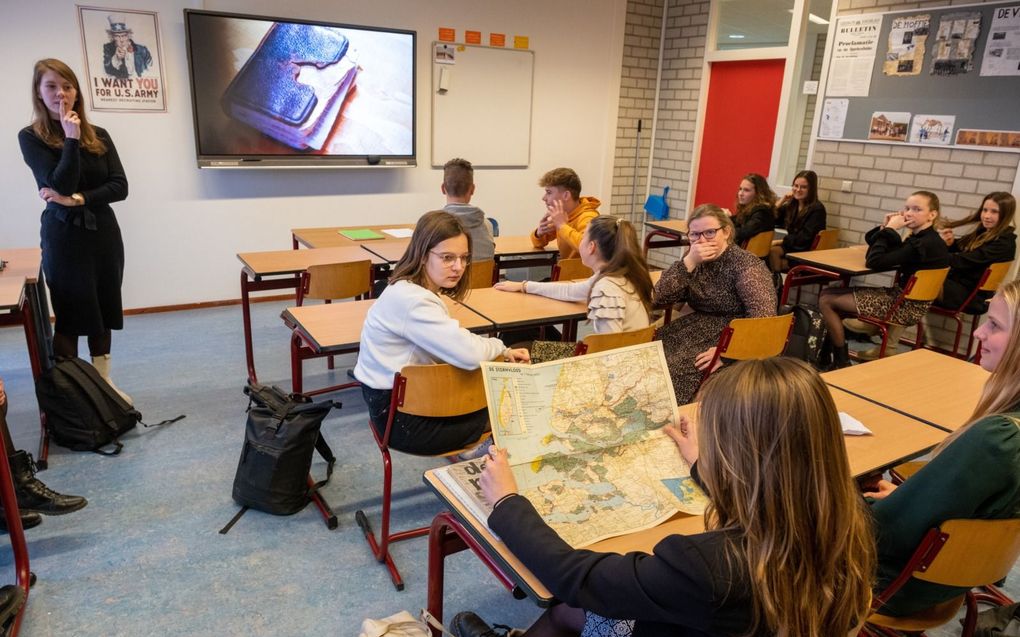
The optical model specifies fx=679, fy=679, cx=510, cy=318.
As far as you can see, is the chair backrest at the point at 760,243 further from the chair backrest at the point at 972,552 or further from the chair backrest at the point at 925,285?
the chair backrest at the point at 972,552

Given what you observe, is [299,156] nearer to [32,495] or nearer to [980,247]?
[32,495]

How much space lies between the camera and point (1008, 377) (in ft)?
4.75

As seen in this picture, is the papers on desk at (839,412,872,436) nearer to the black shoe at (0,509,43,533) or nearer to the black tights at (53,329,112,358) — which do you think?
the black shoe at (0,509,43,533)

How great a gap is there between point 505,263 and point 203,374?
184 centimetres

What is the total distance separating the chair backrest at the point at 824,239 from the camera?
5.04 metres

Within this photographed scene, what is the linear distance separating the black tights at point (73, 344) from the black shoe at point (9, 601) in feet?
4.27

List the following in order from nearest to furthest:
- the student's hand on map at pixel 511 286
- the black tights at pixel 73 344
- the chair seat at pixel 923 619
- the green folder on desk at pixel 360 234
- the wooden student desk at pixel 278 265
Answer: the chair seat at pixel 923 619 → the black tights at pixel 73 344 → the student's hand on map at pixel 511 286 → the wooden student desk at pixel 278 265 → the green folder on desk at pixel 360 234

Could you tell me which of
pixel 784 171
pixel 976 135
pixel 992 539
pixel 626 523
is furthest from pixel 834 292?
pixel 626 523

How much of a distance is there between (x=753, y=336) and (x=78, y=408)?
2806mm

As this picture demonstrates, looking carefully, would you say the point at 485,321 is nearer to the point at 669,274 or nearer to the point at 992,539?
the point at 669,274

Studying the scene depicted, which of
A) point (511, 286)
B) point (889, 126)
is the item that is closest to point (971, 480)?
point (511, 286)

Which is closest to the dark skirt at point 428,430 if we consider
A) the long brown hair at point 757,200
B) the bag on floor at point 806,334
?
the bag on floor at point 806,334

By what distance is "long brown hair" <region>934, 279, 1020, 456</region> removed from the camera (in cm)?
143

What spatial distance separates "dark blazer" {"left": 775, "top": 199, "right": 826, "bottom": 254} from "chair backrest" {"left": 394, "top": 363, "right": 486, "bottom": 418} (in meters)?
3.86
